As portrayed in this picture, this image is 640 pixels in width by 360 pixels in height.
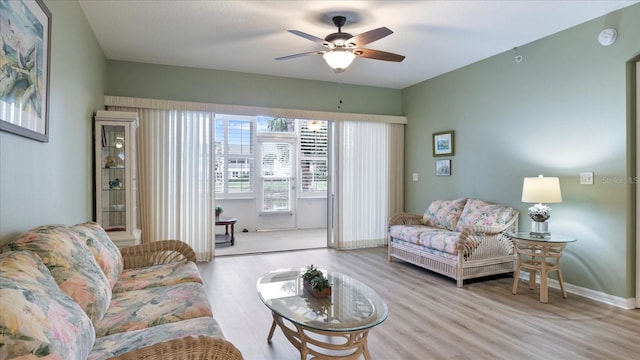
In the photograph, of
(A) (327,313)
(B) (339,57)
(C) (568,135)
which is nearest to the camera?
(A) (327,313)

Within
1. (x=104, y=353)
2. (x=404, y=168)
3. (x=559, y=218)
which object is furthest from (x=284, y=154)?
(x=104, y=353)

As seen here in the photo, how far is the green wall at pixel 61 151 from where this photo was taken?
1798 mm

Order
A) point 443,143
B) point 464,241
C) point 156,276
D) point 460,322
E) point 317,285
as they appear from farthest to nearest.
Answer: point 443,143 < point 464,241 < point 460,322 < point 156,276 < point 317,285

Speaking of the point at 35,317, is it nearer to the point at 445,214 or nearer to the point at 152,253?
the point at 152,253

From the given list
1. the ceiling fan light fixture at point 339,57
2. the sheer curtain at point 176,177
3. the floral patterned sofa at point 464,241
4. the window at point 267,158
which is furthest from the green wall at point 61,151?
the window at point 267,158

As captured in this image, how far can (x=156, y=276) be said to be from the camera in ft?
8.56

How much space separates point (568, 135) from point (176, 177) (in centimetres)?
471

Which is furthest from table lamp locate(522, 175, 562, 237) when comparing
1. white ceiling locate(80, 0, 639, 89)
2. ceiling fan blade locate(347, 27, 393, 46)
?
ceiling fan blade locate(347, 27, 393, 46)

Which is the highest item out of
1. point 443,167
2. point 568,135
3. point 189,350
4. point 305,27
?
point 305,27

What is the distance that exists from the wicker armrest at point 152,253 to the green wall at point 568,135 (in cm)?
375

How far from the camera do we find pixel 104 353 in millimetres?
1512

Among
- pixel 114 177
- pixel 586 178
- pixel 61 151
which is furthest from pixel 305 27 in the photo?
pixel 586 178

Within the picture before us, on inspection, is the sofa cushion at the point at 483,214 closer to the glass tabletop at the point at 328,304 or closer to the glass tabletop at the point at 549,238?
the glass tabletop at the point at 549,238

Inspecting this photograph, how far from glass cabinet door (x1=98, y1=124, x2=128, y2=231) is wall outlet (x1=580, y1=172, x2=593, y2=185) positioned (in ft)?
15.4
